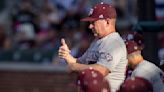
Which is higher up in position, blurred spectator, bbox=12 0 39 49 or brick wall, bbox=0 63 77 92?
blurred spectator, bbox=12 0 39 49

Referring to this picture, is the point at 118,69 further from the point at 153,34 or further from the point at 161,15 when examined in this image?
the point at 161,15

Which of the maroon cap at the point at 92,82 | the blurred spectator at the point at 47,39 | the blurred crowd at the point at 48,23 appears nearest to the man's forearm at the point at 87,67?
the maroon cap at the point at 92,82

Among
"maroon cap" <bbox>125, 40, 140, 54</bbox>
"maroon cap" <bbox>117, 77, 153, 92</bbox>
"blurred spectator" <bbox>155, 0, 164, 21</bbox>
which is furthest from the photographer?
"blurred spectator" <bbox>155, 0, 164, 21</bbox>

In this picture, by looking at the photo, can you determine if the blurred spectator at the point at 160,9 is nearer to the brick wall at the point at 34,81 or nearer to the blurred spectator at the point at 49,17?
the brick wall at the point at 34,81

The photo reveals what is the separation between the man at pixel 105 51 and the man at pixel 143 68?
0.41 feet

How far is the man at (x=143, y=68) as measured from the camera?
6.29m

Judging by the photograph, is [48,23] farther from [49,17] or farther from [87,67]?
[87,67]

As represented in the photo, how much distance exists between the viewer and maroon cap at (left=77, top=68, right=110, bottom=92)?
5.37 meters

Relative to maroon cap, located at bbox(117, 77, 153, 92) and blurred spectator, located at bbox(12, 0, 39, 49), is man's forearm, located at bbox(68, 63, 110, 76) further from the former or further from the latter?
blurred spectator, located at bbox(12, 0, 39, 49)

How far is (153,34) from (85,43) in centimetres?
497

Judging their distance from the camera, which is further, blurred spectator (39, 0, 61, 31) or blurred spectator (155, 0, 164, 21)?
blurred spectator (39, 0, 61, 31)

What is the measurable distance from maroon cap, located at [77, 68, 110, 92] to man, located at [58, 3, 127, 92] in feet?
2.55

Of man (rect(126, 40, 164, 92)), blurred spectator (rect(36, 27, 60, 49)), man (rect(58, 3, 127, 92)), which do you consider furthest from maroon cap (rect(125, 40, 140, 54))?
blurred spectator (rect(36, 27, 60, 49))

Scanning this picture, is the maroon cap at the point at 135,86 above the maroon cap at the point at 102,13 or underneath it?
underneath
